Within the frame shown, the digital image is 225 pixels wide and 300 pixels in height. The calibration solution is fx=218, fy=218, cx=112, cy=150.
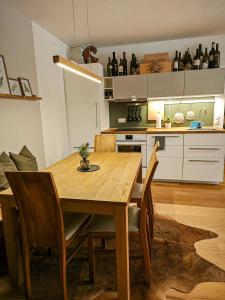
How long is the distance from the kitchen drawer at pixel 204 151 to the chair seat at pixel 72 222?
232cm

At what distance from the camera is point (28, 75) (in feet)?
9.62

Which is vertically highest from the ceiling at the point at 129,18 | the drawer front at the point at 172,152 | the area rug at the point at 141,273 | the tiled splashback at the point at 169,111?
the ceiling at the point at 129,18

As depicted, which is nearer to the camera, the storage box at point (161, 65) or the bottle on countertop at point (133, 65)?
the storage box at point (161, 65)

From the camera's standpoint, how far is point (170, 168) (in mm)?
3701

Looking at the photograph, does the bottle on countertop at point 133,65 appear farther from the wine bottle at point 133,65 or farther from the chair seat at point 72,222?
the chair seat at point 72,222

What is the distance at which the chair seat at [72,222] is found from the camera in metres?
1.56

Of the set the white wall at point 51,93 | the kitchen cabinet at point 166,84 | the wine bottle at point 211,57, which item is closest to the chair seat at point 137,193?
the white wall at point 51,93

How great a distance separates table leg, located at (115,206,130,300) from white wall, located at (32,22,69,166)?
2320mm

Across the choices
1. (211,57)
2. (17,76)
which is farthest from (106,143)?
(211,57)

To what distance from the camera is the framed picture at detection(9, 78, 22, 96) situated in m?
2.59

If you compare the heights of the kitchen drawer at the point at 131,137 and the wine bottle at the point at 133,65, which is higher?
→ the wine bottle at the point at 133,65

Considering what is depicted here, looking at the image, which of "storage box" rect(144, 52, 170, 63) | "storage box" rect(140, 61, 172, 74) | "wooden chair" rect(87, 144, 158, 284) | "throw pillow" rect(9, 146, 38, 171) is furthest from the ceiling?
"wooden chair" rect(87, 144, 158, 284)

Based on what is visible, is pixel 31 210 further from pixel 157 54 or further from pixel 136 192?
pixel 157 54

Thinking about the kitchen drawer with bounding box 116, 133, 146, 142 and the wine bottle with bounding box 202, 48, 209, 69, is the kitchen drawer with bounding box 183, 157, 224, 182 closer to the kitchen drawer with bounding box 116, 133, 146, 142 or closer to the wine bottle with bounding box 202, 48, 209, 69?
the kitchen drawer with bounding box 116, 133, 146, 142
